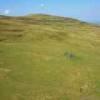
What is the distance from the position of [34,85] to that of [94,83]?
932cm

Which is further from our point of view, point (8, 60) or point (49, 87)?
point (8, 60)

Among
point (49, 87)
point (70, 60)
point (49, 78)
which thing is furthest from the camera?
point (70, 60)

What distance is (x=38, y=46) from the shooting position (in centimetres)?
5356

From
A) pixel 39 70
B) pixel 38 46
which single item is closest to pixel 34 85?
pixel 39 70

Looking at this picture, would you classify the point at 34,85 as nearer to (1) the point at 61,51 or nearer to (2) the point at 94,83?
(2) the point at 94,83

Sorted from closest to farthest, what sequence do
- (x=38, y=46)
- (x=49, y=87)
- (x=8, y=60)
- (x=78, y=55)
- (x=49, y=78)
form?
(x=49, y=87) < (x=49, y=78) < (x=8, y=60) < (x=78, y=55) < (x=38, y=46)

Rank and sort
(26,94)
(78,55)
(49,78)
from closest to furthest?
(26,94), (49,78), (78,55)

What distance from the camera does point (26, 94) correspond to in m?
28.4

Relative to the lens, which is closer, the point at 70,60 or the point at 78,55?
the point at 70,60

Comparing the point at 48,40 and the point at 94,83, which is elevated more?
the point at 48,40

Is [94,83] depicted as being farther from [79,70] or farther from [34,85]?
[34,85]

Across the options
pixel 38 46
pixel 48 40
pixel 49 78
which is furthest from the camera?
pixel 48 40

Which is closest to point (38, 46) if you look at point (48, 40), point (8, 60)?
point (48, 40)

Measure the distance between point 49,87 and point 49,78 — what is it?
131 inches
